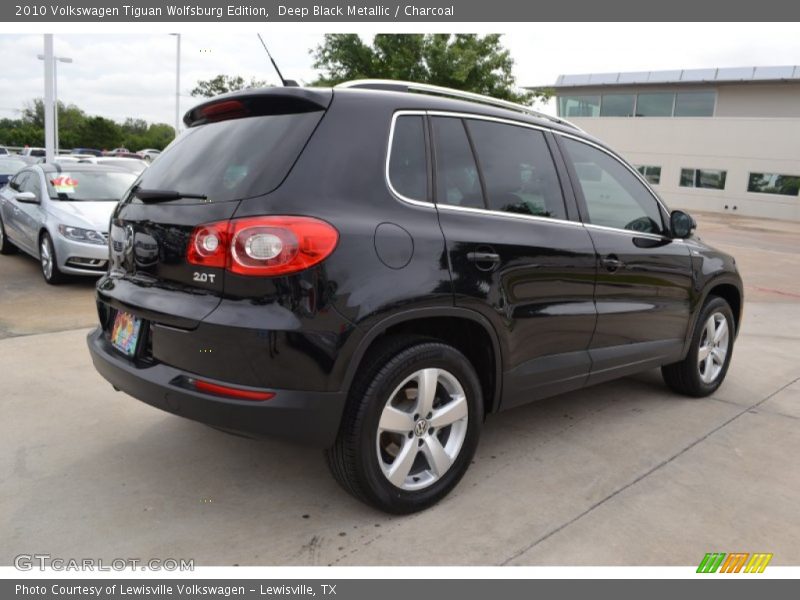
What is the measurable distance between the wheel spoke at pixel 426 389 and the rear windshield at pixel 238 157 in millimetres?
982

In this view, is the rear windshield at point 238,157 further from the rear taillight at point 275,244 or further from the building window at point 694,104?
the building window at point 694,104

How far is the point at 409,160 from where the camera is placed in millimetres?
2893

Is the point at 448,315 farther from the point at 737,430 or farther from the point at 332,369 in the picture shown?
the point at 737,430

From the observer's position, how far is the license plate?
2.86m

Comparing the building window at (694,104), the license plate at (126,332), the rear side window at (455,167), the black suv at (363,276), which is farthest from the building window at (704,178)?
the license plate at (126,332)

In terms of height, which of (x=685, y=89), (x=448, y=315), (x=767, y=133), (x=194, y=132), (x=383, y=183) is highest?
(x=685, y=89)

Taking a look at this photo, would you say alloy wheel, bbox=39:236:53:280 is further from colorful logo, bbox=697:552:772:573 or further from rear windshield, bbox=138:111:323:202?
colorful logo, bbox=697:552:772:573

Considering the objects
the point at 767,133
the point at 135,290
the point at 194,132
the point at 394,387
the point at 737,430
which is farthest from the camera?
the point at 767,133

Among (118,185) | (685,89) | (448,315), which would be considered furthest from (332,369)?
(685,89)

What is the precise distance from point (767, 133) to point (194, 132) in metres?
33.1

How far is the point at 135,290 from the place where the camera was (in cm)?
289

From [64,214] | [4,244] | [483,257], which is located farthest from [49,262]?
[483,257]

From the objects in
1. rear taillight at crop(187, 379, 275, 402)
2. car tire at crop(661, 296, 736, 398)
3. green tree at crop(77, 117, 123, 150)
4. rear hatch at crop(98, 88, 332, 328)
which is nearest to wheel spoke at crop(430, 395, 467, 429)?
rear taillight at crop(187, 379, 275, 402)

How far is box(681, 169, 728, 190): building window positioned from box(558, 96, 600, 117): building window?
6257mm
